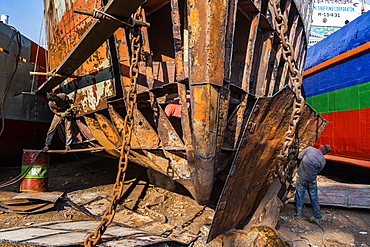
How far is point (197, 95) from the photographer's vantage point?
8.32ft

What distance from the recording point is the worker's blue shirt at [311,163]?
406cm

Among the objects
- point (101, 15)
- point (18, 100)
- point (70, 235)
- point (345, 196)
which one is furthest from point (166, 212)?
point (18, 100)

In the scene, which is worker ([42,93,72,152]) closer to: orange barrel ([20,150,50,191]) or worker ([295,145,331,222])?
orange barrel ([20,150,50,191])

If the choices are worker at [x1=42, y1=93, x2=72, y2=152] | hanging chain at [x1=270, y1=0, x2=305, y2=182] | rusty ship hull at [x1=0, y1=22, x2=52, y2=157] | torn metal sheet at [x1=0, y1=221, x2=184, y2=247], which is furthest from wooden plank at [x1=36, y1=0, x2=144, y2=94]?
rusty ship hull at [x1=0, y1=22, x2=52, y2=157]

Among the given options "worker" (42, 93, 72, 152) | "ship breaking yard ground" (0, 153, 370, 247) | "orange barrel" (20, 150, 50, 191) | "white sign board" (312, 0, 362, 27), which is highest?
"white sign board" (312, 0, 362, 27)

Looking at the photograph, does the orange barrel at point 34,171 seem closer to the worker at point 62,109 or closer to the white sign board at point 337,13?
the worker at point 62,109

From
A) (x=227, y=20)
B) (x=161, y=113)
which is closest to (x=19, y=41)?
(x=161, y=113)

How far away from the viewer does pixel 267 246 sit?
2865mm

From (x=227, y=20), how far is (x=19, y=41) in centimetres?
579

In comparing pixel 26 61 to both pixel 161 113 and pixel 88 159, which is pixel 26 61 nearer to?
pixel 88 159

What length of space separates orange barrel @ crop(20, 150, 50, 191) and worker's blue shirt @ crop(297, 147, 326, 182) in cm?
435

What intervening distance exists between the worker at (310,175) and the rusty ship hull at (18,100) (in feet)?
18.5

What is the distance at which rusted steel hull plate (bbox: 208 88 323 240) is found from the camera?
255 centimetres

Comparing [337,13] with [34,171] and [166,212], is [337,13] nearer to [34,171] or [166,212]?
[166,212]
